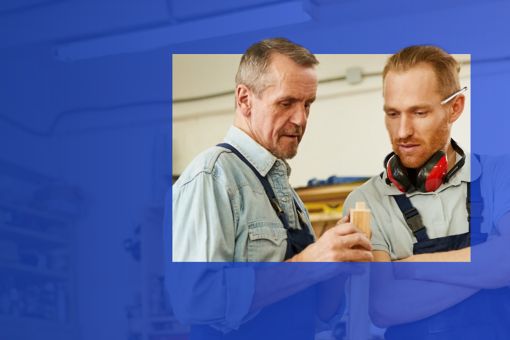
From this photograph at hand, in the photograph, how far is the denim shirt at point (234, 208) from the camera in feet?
8.40

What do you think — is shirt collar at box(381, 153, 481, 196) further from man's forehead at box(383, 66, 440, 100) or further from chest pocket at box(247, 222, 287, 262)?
chest pocket at box(247, 222, 287, 262)

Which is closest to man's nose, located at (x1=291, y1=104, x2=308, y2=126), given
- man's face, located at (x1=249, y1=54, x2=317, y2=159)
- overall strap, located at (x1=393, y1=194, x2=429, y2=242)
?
man's face, located at (x1=249, y1=54, x2=317, y2=159)

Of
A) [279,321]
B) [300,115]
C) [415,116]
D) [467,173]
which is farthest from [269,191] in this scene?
[467,173]

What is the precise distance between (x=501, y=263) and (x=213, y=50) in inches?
45.0

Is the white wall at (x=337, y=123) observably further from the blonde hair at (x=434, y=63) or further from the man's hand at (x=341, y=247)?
the man's hand at (x=341, y=247)

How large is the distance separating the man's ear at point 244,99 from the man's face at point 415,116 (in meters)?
0.43

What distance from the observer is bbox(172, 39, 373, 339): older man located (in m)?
2.56

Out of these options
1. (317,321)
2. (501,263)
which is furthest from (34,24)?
(501,263)

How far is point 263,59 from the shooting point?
265 cm

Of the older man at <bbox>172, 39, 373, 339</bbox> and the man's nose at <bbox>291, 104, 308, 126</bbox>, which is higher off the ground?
the man's nose at <bbox>291, 104, 308, 126</bbox>

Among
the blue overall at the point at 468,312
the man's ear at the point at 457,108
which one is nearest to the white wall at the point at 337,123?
the man's ear at the point at 457,108

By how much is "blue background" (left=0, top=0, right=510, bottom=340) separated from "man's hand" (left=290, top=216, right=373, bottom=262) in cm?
48

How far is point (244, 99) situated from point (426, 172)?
62cm

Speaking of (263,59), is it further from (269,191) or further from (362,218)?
(362,218)
